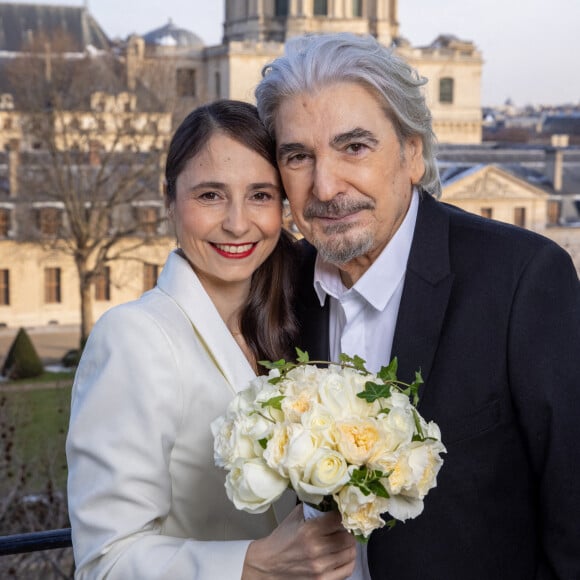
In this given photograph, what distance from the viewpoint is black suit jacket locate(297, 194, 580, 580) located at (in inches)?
108

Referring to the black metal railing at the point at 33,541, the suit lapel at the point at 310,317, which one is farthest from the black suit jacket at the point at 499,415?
the black metal railing at the point at 33,541

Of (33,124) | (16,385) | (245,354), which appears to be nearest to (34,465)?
(16,385)

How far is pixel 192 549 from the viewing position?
102 inches

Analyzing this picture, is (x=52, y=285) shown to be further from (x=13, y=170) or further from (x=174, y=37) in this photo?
(x=174, y=37)

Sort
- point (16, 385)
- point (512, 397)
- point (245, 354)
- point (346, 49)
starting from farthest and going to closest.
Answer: point (16, 385) → point (245, 354) → point (346, 49) → point (512, 397)

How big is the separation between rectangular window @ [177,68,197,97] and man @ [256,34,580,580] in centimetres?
5620

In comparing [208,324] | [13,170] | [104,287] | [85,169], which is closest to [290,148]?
[208,324]

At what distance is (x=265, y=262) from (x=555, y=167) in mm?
36673

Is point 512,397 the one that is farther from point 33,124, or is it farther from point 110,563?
point 33,124

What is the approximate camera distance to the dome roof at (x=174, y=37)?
64.7 meters

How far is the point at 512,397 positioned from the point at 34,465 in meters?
11.9

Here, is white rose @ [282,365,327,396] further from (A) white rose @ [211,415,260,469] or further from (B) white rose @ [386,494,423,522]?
(B) white rose @ [386,494,423,522]

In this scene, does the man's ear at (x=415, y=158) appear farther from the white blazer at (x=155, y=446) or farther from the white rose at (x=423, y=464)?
the white rose at (x=423, y=464)

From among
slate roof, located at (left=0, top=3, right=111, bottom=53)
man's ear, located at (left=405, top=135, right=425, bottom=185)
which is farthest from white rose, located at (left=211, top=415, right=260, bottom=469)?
slate roof, located at (left=0, top=3, right=111, bottom=53)
